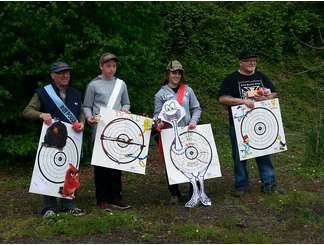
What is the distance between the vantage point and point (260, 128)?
7.11 metres

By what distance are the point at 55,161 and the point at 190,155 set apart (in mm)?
1630

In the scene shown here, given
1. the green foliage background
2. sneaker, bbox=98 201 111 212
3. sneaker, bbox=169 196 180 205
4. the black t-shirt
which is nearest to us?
sneaker, bbox=98 201 111 212

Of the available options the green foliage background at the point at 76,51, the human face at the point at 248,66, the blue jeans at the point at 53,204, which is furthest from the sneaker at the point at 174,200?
the green foliage background at the point at 76,51

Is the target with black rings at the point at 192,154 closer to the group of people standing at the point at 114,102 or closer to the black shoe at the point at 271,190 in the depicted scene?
the group of people standing at the point at 114,102

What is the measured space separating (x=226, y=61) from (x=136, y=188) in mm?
7437

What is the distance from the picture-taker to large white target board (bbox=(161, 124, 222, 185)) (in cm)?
672

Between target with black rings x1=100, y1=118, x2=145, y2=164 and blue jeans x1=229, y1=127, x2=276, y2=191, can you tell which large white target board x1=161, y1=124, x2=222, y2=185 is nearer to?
target with black rings x1=100, y1=118, x2=145, y2=164

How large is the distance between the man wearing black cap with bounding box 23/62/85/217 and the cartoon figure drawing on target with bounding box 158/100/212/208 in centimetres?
104

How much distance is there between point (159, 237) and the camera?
5711 mm

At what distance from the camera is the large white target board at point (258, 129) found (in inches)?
277

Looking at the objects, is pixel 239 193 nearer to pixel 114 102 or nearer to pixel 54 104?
pixel 114 102

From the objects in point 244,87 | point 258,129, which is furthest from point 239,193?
point 244,87

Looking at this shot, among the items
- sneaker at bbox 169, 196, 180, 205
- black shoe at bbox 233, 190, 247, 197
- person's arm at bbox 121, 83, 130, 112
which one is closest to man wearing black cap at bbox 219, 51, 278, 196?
black shoe at bbox 233, 190, 247, 197

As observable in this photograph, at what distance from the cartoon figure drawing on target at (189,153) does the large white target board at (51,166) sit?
1.16 m
